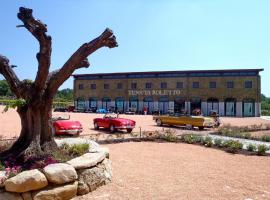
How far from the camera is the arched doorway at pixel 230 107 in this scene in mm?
61219

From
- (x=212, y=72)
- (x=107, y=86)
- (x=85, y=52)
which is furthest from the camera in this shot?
(x=107, y=86)

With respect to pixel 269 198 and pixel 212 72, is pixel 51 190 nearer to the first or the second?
pixel 269 198

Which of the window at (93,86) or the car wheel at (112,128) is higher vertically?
the window at (93,86)

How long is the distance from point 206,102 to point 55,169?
5639 cm

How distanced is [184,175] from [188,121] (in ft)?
65.0

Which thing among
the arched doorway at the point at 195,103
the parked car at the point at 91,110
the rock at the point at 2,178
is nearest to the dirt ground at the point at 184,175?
the rock at the point at 2,178

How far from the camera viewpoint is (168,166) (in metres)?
11.6

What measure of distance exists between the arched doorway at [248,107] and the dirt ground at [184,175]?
48.1 meters

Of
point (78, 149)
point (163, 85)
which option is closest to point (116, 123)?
point (78, 149)

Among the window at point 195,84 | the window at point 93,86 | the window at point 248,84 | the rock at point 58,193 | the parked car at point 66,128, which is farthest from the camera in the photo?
the window at point 93,86

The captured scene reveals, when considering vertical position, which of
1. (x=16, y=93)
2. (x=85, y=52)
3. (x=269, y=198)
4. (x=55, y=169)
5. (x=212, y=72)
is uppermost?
(x=212, y=72)

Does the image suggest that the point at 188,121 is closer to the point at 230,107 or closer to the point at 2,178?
the point at 2,178

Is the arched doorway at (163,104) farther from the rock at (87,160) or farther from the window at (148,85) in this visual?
the rock at (87,160)

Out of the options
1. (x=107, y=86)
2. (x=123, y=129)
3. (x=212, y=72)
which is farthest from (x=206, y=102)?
(x=123, y=129)
